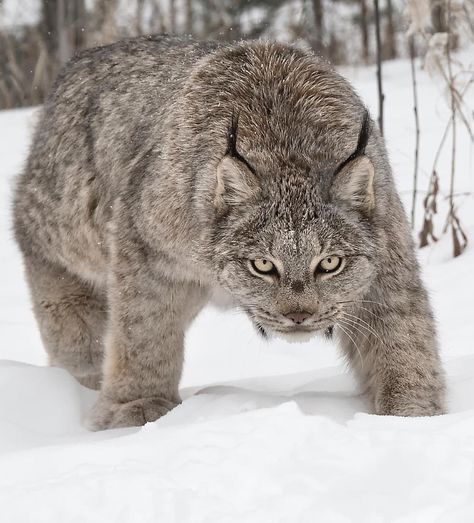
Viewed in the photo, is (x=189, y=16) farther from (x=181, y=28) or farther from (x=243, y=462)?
(x=243, y=462)

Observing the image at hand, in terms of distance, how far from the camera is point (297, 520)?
2.51 meters

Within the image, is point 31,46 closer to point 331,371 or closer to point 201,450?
point 331,371

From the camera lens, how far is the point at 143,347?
4406 mm

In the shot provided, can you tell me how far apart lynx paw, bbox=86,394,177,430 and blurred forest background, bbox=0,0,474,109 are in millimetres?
8191

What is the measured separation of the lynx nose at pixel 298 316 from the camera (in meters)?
3.71

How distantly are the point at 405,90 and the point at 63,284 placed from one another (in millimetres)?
6838

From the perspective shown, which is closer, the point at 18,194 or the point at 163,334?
the point at 163,334

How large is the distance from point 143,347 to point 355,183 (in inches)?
47.3

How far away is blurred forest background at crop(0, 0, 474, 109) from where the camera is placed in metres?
13.1

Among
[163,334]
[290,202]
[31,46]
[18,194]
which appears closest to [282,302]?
[290,202]

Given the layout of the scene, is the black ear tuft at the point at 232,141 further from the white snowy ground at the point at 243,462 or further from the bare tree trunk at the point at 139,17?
the bare tree trunk at the point at 139,17

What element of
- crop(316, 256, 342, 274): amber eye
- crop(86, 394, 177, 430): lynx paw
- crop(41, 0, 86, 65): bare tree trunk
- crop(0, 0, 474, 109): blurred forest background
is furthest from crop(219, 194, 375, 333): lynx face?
crop(41, 0, 86, 65): bare tree trunk

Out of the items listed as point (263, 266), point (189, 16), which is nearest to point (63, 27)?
point (189, 16)

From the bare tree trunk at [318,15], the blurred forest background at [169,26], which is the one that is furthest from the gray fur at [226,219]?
the bare tree trunk at [318,15]
